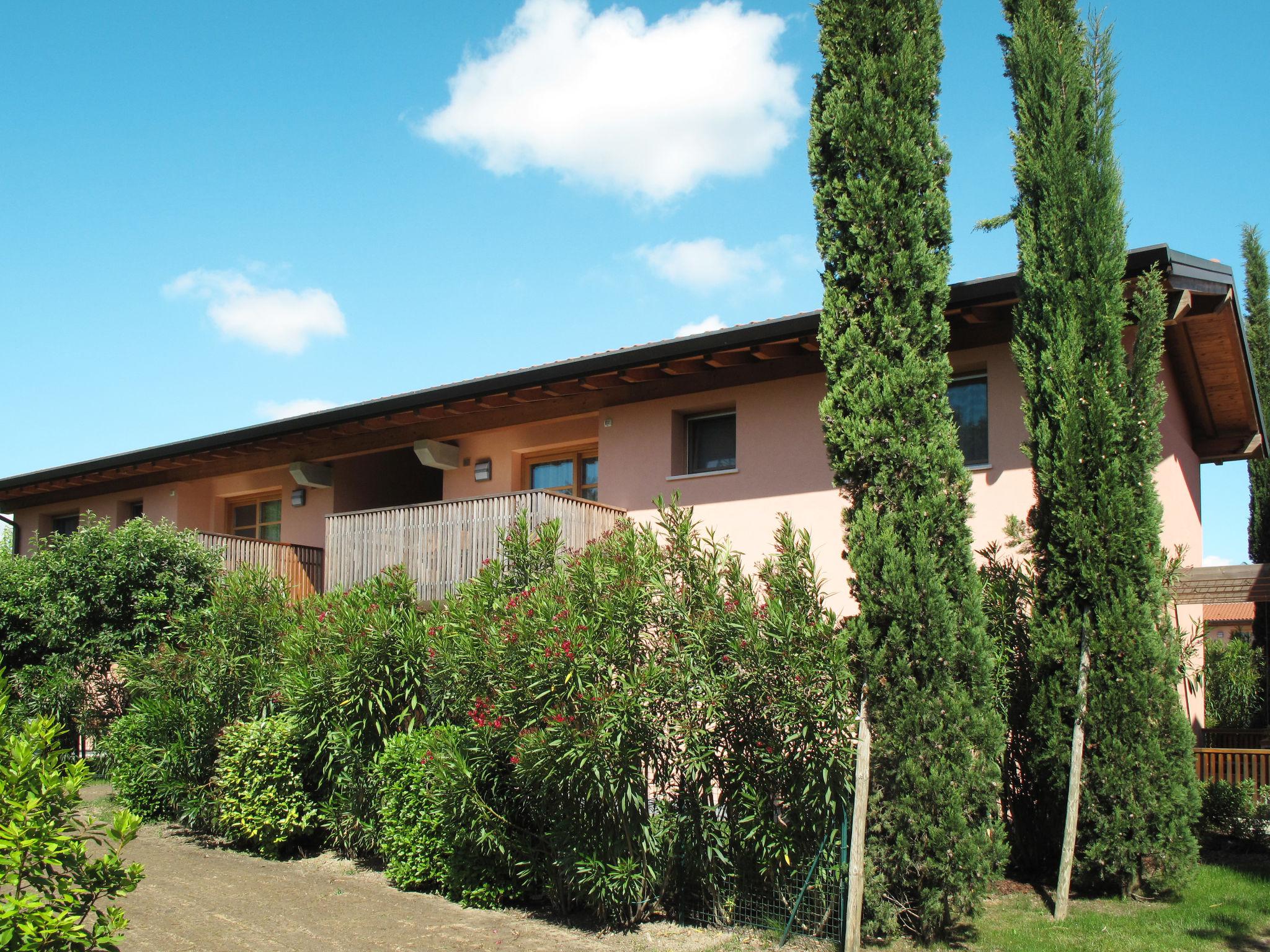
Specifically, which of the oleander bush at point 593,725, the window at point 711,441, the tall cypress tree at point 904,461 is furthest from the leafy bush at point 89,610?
the tall cypress tree at point 904,461

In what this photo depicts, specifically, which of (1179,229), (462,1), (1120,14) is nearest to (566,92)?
(462,1)

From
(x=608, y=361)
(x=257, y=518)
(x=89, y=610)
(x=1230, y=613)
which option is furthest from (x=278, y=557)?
(x=1230, y=613)

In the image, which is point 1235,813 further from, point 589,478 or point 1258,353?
point 1258,353

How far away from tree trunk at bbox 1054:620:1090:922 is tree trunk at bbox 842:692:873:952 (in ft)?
5.94

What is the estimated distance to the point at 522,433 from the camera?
15.6 m

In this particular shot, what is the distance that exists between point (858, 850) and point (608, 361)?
744cm

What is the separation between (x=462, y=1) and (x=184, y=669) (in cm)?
825

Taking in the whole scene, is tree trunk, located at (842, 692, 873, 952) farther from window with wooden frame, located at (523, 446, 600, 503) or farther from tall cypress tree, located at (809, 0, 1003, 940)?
window with wooden frame, located at (523, 446, 600, 503)

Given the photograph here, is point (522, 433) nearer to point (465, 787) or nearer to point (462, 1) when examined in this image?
point (462, 1)

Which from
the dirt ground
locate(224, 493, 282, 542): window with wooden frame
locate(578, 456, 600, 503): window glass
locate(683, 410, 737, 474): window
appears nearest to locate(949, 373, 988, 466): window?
locate(683, 410, 737, 474): window

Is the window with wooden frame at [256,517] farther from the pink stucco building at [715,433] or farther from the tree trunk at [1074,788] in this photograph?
the tree trunk at [1074,788]

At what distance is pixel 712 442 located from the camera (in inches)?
527

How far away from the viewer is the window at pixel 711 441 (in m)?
13.2

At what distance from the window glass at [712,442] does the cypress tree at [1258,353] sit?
34.4 ft
